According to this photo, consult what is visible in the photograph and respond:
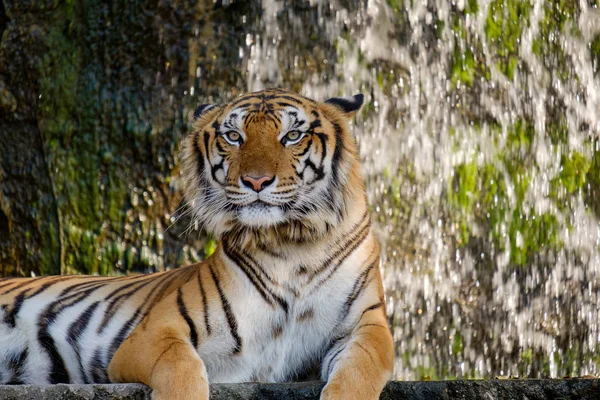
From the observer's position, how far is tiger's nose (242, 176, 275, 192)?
3543mm

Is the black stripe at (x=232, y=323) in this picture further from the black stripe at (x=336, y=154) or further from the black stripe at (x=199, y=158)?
the black stripe at (x=336, y=154)

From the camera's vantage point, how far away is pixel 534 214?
691cm

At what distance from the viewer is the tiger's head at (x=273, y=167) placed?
3.59 meters

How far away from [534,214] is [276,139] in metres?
3.68

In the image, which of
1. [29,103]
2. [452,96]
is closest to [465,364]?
[452,96]

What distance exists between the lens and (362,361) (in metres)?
3.30

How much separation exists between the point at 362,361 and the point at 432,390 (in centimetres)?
31

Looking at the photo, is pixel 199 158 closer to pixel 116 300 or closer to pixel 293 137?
pixel 293 137

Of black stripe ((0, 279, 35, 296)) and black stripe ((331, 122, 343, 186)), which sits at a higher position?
black stripe ((331, 122, 343, 186))

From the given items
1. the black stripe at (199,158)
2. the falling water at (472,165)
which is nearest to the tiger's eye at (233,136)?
the black stripe at (199,158)

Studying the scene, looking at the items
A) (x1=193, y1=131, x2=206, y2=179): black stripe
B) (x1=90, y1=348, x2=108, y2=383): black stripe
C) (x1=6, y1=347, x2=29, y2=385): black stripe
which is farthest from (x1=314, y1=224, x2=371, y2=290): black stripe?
(x1=6, y1=347, x2=29, y2=385): black stripe

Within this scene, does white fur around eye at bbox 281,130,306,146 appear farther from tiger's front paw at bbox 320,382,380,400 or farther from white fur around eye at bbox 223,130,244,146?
tiger's front paw at bbox 320,382,380,400

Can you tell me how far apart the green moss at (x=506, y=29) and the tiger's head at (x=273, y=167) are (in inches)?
131

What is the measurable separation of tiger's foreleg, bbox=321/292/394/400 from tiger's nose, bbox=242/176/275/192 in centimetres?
64
